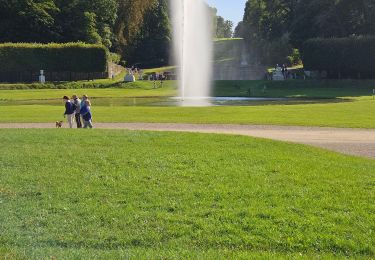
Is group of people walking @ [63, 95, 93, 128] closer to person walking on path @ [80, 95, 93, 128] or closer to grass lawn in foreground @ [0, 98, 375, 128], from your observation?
person walking on path @ [80, 95, 93, 128]

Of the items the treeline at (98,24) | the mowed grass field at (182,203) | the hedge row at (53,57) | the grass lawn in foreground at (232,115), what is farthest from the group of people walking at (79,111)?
the treeline at (98,24)

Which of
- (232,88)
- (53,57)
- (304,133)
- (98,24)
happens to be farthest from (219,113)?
(98,24)

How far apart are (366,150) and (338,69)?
48637 mm

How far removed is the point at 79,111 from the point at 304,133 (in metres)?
9.28

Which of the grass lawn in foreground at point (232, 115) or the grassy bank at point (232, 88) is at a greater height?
the grassy bank at point (232, 88)

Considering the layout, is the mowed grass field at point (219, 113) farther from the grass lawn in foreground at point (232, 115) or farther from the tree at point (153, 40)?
the tree at point (153, 40)

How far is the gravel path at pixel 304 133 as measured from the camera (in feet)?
56.1

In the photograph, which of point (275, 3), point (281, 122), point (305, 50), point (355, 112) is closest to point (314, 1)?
point (305, 50)

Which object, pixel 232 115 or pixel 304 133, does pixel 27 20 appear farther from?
pixel 304 133


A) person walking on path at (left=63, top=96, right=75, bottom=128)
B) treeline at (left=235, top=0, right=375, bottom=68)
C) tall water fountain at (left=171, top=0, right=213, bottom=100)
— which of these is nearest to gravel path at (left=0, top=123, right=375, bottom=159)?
person walking on path at (left=63, top=96, right=75, bottom=128)

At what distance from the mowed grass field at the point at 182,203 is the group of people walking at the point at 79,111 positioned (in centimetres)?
746

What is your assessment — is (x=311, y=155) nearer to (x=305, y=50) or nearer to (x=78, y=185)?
(x=78, y=185)

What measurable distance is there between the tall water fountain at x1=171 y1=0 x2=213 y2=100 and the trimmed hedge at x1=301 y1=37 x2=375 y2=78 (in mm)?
14079

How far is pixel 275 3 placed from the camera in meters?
80.7
